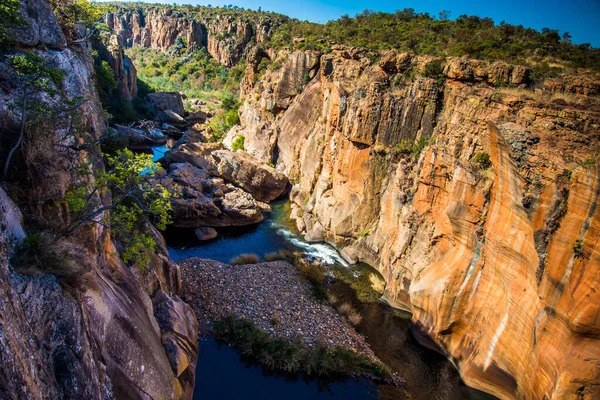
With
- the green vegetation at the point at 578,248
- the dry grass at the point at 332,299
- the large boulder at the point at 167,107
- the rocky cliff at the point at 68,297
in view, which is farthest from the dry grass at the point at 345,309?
the large boulder at the point at 167,107

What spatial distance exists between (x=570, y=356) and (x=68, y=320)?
14138 millimetres

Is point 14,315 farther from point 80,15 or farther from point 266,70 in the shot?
point 266,70

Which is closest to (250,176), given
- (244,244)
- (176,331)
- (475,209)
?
(244,244)

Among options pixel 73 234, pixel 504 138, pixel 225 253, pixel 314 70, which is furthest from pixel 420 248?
pixel 314 70

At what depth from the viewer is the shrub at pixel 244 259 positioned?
76.9 feet

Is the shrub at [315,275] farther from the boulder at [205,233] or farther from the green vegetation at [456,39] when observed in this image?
the green vegetation at [456,39]

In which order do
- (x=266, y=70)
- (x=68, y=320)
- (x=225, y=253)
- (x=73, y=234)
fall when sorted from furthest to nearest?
(x=266, y=70), (x=225, y=253), (x=73, y=234), (x=68, y=320)

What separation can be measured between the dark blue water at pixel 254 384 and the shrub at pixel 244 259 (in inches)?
317

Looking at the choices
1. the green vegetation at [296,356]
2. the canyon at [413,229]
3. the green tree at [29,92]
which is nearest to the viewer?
the canyon at [413,229]

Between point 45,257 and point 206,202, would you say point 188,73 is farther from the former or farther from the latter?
point 45,257

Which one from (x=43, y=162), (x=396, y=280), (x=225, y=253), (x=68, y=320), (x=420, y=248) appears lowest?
(x=225, y=253)

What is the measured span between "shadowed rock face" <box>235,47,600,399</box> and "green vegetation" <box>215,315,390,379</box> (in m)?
4.16

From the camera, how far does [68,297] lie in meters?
7.21

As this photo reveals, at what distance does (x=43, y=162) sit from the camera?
8.78 meters
